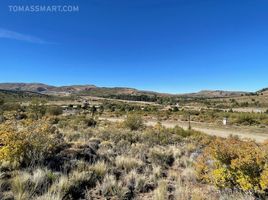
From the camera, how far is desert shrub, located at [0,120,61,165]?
7723 mm

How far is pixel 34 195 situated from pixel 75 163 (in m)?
2.70

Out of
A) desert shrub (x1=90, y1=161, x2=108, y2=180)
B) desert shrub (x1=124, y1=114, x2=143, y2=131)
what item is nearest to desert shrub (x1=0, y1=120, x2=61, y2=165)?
desert shrub (x1=90, y1=161, x2=108, y2=180)

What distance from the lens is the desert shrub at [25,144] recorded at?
25.3ft

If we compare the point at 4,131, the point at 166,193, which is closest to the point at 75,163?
the point at 4,131

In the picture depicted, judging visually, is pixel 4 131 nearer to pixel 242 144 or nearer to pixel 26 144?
pixel 26 144

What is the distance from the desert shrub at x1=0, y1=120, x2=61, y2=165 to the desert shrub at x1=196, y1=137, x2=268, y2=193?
18.0 feet

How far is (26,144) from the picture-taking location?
8.27m

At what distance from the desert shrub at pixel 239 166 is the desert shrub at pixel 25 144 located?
5492 mm

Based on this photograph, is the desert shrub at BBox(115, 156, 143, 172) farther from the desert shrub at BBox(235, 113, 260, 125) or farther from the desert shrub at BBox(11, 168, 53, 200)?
the desert shrub at BBox(235, 113, 260, 125)

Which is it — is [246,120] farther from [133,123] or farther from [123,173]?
[123,173]

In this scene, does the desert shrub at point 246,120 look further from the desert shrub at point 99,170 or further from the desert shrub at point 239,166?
the desert shrub at point 99,170

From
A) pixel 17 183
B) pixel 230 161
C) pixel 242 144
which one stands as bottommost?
pixel 17 183

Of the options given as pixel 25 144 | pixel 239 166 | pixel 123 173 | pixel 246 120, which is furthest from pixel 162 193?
pixel 246 120

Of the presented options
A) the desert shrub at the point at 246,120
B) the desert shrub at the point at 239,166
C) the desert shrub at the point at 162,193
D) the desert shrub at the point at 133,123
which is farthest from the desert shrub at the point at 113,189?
the desert shrub at the point at 246,120
